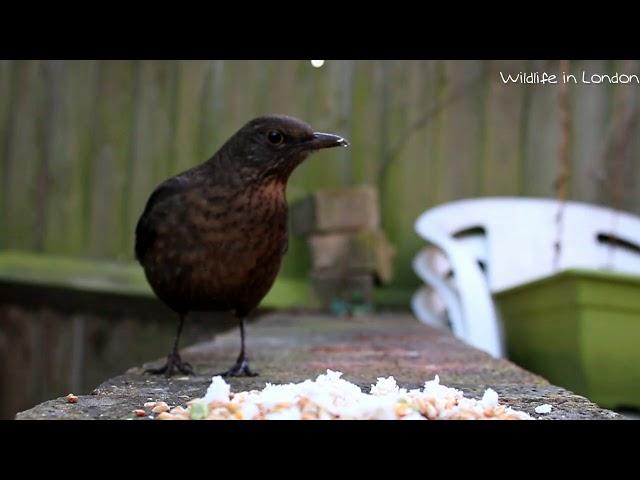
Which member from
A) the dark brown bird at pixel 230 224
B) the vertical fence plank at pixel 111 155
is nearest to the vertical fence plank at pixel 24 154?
the vertical fence plank at pixel 111 155

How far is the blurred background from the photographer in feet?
15.0

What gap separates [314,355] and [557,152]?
100 inches

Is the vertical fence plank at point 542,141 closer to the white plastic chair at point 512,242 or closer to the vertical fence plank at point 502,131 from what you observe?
the vertical fence plank at point 502,131

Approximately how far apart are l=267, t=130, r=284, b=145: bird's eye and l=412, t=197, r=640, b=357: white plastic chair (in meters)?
1.77

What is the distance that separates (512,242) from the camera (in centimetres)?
420

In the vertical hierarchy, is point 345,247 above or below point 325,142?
below

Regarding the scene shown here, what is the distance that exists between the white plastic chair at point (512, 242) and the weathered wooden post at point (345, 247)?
26cm

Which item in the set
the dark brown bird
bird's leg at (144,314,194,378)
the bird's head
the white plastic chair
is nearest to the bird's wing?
the dark brown bird

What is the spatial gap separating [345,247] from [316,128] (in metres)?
0.75

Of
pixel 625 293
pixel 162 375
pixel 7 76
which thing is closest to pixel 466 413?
pixel 162 375

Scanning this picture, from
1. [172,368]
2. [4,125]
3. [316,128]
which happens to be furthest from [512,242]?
[4,125]

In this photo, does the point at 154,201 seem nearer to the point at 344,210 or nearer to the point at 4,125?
the point at 344,210

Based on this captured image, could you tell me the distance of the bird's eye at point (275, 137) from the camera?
7.69ft
